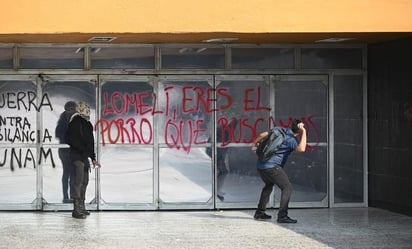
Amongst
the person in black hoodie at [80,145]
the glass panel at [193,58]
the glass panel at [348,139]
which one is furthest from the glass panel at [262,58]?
the person in black hoodie at [80,145]

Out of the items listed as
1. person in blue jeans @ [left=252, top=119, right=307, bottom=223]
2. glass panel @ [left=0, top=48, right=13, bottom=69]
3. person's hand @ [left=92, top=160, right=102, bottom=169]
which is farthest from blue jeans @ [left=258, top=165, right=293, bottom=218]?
glass panel @ [left=0, top=48, right=13, bottom=69]

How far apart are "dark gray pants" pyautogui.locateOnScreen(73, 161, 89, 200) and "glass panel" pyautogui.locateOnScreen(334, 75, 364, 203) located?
412cm

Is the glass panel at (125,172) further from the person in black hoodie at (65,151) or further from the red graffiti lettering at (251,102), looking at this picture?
the red graffiti lettering at (251,102)

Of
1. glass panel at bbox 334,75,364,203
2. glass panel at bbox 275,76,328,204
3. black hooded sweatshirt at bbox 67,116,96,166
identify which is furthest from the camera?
glass panel at bbox 334,75,364,203

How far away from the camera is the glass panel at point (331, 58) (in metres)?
14.0

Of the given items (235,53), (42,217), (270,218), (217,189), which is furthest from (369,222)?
(42,217)

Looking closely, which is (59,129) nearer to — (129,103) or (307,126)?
(129,103)

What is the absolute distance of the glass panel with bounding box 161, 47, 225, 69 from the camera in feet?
45.0

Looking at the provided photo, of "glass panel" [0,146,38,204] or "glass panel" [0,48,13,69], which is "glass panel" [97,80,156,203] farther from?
"glass panel" [0,48,13,69]

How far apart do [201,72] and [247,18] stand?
7.44 feet

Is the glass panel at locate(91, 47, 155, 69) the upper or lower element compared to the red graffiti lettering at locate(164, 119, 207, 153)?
upper

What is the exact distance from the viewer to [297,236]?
11.3 meters

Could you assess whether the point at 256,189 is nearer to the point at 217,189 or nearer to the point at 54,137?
the point at 217,189

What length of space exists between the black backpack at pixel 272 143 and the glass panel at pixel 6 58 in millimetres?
4259
